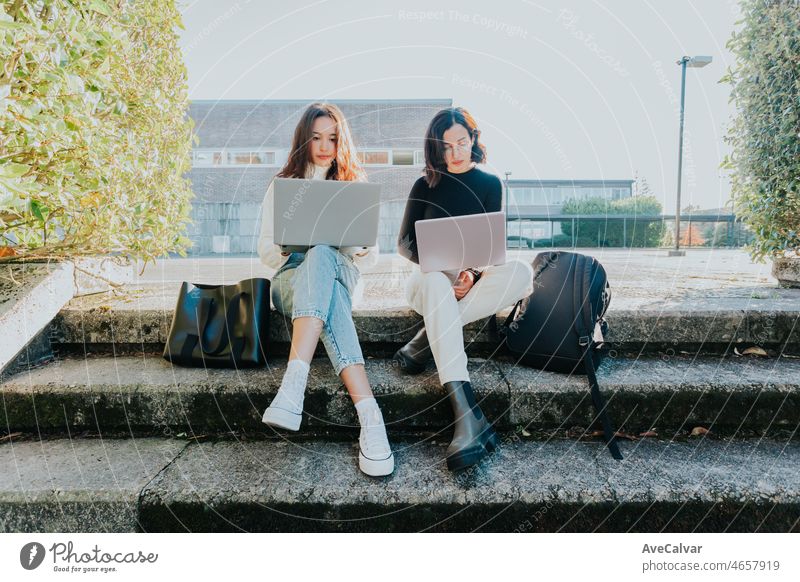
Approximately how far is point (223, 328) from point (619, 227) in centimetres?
1615

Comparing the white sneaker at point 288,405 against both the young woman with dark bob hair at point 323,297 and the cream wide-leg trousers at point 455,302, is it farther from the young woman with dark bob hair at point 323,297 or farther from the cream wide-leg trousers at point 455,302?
the cream wide-leg trousers at point 455,302

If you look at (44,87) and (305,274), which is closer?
(44,87)

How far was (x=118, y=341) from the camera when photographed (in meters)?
2.14

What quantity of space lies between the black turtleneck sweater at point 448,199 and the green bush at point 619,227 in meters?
13.9

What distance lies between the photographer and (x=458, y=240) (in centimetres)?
185

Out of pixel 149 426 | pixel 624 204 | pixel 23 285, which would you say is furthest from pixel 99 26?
pixel 624 204

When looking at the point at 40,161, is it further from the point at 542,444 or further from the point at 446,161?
the point at 542,444

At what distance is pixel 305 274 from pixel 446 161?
42.4 inches

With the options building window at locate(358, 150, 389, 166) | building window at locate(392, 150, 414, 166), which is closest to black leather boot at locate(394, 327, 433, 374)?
building window at locate(358, 150, 389, 166)

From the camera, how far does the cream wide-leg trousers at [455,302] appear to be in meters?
1.67

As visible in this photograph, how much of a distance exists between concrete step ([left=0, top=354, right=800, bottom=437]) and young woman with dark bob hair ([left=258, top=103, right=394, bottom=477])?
0.48 feet

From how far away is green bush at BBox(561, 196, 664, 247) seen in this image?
14555 mm

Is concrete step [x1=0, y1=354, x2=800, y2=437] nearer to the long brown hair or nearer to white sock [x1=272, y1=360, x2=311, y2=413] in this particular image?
white sock [x1=272, y1=360, x2=311, y2=413]

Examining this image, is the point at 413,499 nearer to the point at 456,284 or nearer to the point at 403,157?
the point at 456,284
